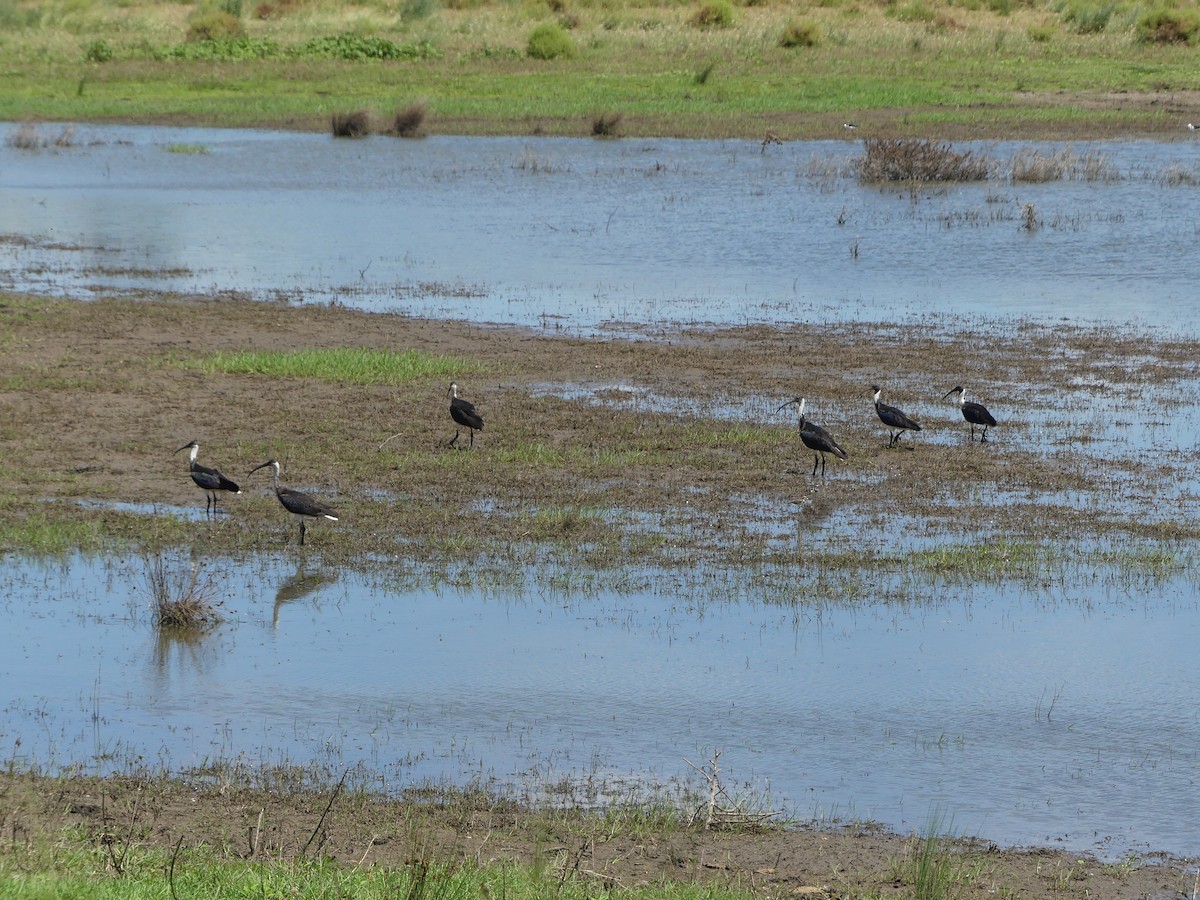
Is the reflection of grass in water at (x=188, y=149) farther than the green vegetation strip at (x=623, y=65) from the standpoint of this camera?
No

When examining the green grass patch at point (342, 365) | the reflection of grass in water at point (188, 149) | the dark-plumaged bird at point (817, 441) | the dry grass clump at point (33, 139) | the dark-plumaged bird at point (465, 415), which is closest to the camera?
the dark-plumaged bird at point (817, 441)

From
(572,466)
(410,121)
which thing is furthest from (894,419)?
(410,121)

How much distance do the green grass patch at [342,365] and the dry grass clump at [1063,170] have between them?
21.5 m

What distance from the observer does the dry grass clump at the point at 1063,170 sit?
3597 cm

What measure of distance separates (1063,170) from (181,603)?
29955 millimetres

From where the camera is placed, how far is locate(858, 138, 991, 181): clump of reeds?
119 ft

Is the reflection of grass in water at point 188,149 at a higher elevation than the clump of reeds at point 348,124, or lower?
lower

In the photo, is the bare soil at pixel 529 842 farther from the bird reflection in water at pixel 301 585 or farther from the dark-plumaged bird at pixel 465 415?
the dark-plumaged bird at pixel 465 415

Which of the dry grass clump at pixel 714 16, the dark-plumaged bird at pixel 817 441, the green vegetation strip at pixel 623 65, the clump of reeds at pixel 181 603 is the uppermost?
the dry grass clump at pixel 714 16

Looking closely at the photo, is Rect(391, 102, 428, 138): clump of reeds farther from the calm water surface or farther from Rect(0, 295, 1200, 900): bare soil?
the calm water surface

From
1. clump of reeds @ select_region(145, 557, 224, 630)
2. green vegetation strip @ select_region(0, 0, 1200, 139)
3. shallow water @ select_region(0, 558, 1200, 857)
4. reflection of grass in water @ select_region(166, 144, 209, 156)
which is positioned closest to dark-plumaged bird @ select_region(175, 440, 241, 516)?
shallow water @ select_region(0, 558, 1200, 857)

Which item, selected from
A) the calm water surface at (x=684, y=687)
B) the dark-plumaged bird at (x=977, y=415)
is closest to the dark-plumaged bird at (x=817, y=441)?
the calm water surface at (x=684, y=687)

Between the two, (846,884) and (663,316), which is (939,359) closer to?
(663,316)

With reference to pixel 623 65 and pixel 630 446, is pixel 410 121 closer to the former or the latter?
pixel 623 65
